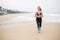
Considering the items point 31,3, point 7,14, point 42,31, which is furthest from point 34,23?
point 7,14

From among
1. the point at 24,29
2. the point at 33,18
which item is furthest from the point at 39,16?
the point at 24,29

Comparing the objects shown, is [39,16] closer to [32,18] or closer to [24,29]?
[32,18]

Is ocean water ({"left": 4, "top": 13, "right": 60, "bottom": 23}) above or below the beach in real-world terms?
above

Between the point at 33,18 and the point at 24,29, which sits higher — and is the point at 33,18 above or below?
above

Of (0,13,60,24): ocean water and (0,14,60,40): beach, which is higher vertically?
(0,13,60,24): ocean water

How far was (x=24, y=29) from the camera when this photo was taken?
161 centimetres

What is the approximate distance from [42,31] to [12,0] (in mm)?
547

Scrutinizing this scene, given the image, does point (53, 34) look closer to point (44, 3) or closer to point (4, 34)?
point (44, 3)

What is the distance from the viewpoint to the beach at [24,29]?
1.55 m

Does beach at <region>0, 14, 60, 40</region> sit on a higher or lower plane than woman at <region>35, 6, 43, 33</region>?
lower

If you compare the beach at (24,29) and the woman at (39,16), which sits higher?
the woman at (39,16)

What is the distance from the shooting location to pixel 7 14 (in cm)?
156

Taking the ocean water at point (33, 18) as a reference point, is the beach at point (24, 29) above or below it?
below

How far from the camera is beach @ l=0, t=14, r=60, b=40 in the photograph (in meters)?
1.55
